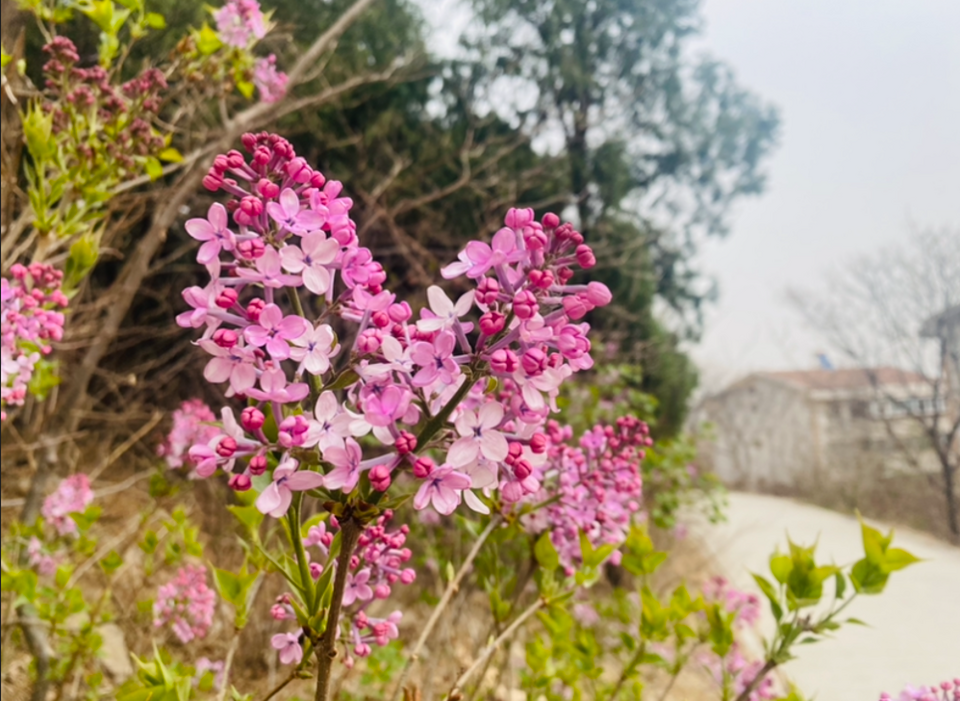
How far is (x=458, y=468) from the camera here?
321 mm

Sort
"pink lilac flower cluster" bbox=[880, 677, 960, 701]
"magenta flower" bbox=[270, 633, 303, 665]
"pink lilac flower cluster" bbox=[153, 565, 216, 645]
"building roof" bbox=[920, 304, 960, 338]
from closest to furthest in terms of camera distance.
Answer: "magenta flower" bbox=[270, 633, 303, 665] < "pink lilac flower cluster" bbox=[880, 677, 960, 701] < "pink lilac flower cluster" bbox=[153, 565, 216, 645] < "building roof" bbox=[920, 304, 960, 338]

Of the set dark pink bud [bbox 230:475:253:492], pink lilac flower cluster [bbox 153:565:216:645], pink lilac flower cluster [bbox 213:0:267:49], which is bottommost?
pink lilac flower cluster [bbox 153:565:216:645]

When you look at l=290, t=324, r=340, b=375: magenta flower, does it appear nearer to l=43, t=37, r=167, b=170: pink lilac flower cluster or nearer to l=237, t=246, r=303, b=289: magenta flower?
l=237, t=246, r=303, b=289: magenta flower

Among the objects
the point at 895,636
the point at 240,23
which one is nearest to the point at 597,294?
the point at 240,23

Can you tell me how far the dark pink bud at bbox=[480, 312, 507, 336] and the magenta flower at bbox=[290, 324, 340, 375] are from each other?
0.08 m

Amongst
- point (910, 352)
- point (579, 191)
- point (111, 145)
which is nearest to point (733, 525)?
point (910, 352)

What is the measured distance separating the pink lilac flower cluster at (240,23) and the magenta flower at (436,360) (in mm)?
1188

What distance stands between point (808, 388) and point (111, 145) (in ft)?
15.4

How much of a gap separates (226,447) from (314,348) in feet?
0.23

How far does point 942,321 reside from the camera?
2.20m

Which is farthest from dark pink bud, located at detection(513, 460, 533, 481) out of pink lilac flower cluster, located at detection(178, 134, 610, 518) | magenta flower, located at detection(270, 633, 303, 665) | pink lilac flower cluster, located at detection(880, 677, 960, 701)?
pink lilac flower cluster, located at detection(880, 677, 960, 701)

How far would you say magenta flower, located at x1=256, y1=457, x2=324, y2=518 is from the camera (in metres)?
0.30

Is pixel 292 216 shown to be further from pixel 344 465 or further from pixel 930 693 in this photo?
pixel 930 693

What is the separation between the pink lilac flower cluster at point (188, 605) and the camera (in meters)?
1.21
